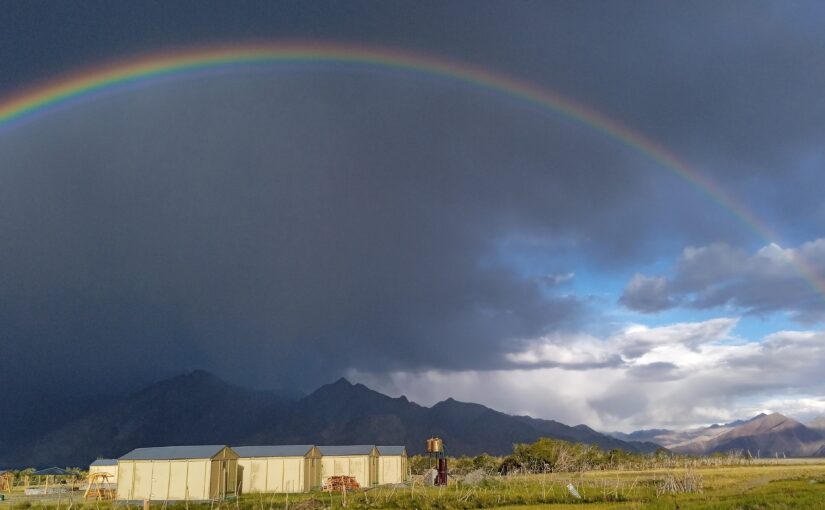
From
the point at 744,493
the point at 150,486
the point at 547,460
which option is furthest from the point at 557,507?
the point at 547,460

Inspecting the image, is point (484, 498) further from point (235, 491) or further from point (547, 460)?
point (547, 460)

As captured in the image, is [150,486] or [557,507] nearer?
[557,507]

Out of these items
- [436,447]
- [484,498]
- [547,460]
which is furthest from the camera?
[547,460]

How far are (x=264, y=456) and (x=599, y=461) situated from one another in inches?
3029

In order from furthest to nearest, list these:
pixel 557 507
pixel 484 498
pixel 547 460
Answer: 1. pixel 547 460
2. pixel 484 498
3. pixel 557 507

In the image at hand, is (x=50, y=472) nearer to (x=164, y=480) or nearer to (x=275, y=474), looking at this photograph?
(x=164, y=480)

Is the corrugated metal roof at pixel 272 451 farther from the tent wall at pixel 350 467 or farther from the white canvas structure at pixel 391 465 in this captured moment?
the white canvas structure at pixel 391 465

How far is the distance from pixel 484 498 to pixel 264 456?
24962 millimetres

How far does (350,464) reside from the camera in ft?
217

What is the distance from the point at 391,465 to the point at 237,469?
1876 centimetres

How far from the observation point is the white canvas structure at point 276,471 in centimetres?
5902

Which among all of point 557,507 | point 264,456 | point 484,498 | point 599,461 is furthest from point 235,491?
point 599,461

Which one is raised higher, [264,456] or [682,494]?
[264,456]

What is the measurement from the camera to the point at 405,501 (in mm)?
42000
